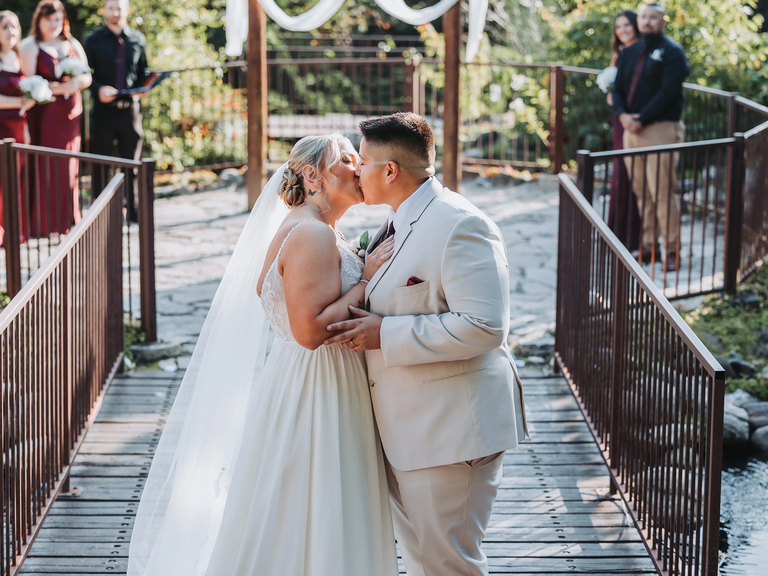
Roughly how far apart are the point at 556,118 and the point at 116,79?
223 inches

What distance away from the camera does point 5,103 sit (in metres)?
8.41

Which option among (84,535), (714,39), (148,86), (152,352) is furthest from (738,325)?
(714,39)

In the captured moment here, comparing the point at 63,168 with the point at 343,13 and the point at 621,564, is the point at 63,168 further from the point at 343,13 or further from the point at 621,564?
the point at 343,13

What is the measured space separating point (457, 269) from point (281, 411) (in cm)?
84

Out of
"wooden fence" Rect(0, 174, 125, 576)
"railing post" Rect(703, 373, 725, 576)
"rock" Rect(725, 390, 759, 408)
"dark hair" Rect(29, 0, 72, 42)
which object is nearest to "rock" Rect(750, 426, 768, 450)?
"rock" Rect(725, 390, 759, 408)

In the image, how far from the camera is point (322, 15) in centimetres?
932

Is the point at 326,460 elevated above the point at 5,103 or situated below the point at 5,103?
below

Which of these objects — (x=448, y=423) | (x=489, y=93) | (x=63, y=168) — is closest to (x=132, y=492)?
(x=448, y=423)

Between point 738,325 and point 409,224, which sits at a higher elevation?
point 409,224

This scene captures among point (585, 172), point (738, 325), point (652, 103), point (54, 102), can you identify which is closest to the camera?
point (585, 172)

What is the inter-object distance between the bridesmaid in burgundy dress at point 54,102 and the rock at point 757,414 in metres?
5.86

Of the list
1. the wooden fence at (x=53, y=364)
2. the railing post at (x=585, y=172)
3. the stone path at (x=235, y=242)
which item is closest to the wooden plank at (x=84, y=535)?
the wooden fence at (x=53, y=364)

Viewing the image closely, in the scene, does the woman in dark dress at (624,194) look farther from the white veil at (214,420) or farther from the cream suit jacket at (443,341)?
the cream suit jacket at (443,341)

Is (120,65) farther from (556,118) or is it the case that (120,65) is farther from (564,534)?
(564,534)
